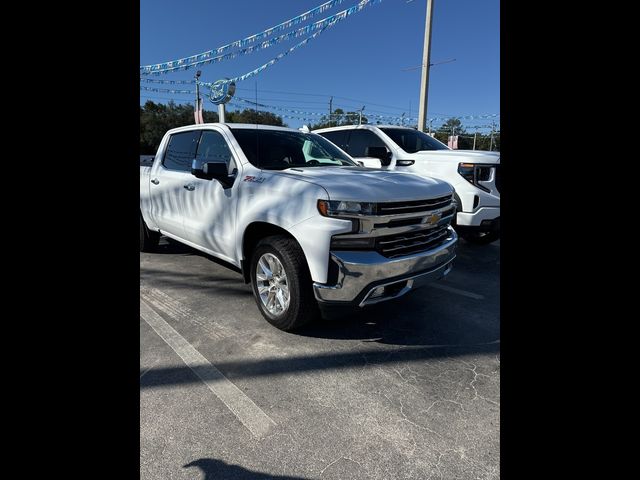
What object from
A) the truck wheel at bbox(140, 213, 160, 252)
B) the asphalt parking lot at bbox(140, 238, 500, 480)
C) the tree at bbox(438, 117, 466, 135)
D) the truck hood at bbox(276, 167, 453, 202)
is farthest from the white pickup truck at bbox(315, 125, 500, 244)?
the tree at bbox(438, 117, 466, 135)

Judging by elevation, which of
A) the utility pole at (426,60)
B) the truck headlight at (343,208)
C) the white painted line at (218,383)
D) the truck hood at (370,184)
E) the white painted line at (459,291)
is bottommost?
the white painted line at (218,383)

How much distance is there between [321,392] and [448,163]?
433 cm

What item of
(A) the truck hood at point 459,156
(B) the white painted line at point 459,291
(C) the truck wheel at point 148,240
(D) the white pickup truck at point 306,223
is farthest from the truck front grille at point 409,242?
(C) the truck wheel at point 148,240

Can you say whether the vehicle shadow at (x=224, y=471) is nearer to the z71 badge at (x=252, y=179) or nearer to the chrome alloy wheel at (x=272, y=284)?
the chrome alloy wheel at (x=272, y=284)

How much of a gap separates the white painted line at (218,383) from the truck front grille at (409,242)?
1384 mm

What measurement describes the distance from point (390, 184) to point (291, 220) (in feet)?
2.80

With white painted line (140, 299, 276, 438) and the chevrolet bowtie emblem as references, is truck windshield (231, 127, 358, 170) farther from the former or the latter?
white painted line (140, 299, 276, 438)

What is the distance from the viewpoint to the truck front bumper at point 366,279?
284 cm

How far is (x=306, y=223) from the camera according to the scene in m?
2.96
